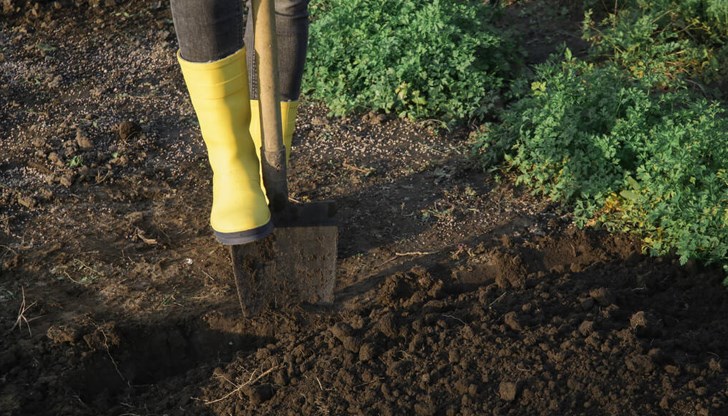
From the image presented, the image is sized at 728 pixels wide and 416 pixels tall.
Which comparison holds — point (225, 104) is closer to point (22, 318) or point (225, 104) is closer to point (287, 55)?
point (287, 55)

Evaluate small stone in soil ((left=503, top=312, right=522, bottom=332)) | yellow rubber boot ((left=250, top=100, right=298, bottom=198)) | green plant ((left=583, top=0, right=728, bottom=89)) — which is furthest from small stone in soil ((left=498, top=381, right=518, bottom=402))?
green plant ((left=583, top=0, right=728, bottom=89))

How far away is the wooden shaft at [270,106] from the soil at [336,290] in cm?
47

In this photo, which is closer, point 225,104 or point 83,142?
point 225,104

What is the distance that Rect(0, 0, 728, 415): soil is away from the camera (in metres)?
3.24

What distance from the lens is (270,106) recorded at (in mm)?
3451

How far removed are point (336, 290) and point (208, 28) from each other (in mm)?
1225

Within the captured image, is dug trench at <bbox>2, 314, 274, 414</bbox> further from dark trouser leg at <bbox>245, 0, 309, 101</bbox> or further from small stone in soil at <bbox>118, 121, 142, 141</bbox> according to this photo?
small stone in soil at <bbox>118, 121, 142, 141</bbox>

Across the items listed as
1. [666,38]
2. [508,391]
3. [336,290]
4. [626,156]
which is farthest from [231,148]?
[666,38]

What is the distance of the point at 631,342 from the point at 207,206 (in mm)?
1996

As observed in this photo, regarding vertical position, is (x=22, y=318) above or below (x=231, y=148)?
below

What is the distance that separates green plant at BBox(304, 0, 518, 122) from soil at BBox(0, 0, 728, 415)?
0.14m

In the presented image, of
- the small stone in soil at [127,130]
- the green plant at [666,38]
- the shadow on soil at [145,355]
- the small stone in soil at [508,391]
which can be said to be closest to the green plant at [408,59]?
the green plant at [666,38]

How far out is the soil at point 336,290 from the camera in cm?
324

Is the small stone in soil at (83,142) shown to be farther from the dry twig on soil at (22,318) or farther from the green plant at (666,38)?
the green plant at (666,38)
